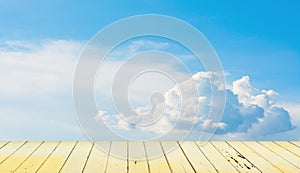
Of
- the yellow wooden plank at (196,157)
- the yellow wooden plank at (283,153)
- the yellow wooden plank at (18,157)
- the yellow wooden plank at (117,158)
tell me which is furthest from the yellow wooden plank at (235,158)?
the yellow wooden plank at (18,157)

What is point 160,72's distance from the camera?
14.2 ft

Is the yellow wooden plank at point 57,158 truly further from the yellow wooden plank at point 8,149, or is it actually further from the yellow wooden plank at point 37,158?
the yellow wooden plank at point 8,149

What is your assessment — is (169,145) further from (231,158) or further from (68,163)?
(68,163)

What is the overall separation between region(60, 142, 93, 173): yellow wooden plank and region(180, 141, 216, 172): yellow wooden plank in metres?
0.88

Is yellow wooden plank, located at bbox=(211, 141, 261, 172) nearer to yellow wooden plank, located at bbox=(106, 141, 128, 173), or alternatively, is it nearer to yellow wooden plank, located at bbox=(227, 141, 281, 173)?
yellow wooden plank, located at bbox=(227, 141, 281, 173)

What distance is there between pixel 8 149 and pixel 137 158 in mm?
1220

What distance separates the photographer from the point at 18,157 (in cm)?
366

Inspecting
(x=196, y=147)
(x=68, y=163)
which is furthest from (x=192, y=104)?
(x=68, y=163)

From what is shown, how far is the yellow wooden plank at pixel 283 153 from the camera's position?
378 centimetres

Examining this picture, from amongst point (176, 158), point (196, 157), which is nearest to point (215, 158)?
point (196, 157)

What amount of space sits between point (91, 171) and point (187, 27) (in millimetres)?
1809

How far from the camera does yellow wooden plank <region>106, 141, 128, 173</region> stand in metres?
3.31

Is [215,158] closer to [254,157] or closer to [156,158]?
[254,157]

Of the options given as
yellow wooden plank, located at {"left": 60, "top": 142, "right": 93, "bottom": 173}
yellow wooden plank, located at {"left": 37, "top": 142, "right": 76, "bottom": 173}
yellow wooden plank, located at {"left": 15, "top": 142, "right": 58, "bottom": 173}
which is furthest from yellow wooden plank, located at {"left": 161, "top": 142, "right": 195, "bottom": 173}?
yellow wooden plank, located at {"left": 15, "top": 142, "right": 58, "bottom": 173}
